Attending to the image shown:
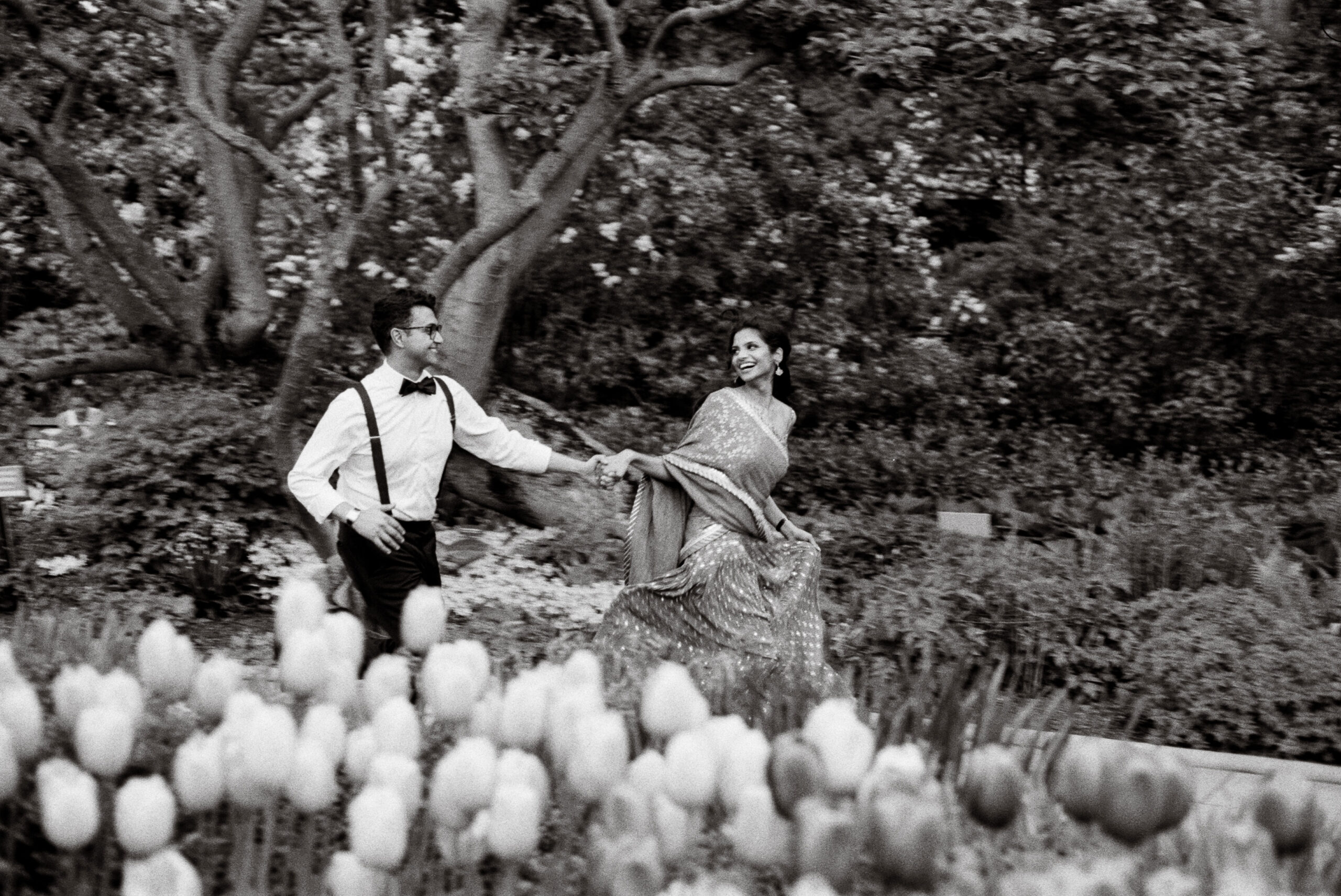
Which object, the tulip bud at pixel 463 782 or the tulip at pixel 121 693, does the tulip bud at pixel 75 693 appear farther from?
the tulip bud at pixel 463 782

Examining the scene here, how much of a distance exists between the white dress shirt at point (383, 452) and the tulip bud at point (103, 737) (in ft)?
7.32

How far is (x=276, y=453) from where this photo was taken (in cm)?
659

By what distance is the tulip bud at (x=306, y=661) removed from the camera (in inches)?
100.0

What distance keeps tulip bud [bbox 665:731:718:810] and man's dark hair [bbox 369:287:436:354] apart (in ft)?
9.24

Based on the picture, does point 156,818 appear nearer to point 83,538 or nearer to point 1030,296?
point 83,538

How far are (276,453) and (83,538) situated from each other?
176cm

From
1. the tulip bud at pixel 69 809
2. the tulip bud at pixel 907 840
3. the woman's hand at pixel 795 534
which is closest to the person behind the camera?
the tulip bud at pixel 907 840


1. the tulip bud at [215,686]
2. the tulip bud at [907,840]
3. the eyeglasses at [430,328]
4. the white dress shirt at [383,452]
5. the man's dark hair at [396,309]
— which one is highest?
the tulip bud at [907,840]

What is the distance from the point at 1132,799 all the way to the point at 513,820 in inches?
32.9

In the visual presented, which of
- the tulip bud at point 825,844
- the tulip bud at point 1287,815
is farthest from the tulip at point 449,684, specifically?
the tulip bud at point 1287,815

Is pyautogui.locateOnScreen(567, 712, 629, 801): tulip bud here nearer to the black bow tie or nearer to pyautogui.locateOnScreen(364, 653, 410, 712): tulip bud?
pyautogui.locateOnScreen(364, 653, 410, 712): tulip bud

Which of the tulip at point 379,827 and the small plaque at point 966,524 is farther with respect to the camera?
the small plaque at point 966,524

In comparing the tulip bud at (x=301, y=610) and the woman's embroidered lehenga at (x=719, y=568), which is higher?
the tulip bud at (x=301, y=610)

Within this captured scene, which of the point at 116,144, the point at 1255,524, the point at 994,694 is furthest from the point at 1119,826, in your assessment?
the point at 116,144
